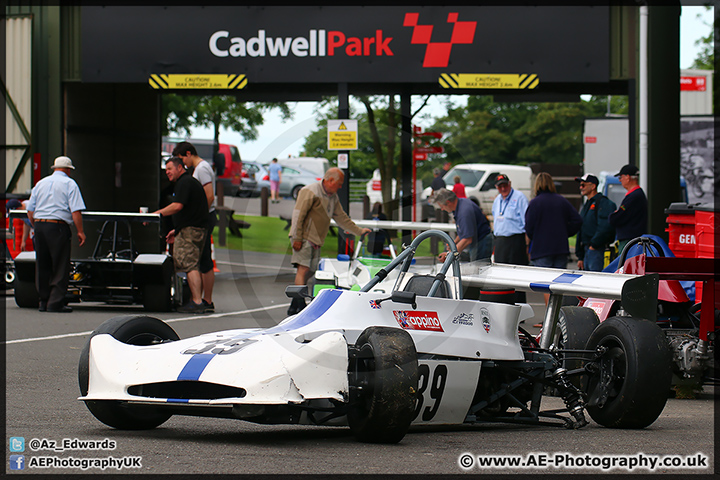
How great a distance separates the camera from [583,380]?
20.4 ft

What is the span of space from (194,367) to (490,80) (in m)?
11.8

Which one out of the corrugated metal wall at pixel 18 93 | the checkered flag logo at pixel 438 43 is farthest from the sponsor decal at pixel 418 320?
the corrugated metal wall at pixel 18 93

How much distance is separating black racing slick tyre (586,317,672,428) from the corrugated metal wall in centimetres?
1340

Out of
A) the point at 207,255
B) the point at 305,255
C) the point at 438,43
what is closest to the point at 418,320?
the point at 305,255

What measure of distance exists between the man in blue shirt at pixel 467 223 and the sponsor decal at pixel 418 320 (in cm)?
529

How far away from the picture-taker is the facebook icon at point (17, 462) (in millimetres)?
4460

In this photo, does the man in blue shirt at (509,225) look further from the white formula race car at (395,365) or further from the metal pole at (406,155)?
the white formula race car at (395,365)

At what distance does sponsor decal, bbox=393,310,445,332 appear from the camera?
5.64m

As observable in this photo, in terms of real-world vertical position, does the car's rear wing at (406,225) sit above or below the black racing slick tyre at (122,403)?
above

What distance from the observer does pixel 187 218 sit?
12.1 m

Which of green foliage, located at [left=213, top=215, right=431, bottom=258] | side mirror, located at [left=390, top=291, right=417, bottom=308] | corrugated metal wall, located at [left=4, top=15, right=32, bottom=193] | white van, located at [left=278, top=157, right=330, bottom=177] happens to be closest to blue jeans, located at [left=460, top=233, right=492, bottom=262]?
side mirror, located at [left=390, top=291, right=417, bottom=308]

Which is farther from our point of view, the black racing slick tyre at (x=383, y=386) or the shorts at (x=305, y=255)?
the shorts at (x=305, y=255)

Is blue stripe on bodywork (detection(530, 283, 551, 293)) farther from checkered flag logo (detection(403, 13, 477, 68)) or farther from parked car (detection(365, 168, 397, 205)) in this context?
parked car (detection(365, 168, 397, 205))

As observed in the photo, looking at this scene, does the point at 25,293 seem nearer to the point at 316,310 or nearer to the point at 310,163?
the point at 316,310
